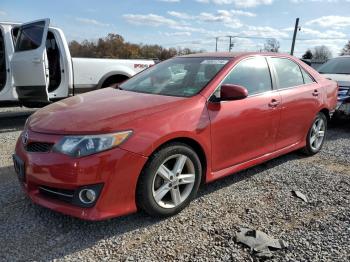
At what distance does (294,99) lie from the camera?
14.8ft

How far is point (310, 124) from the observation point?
197 inches

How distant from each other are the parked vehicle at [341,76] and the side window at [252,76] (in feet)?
10.9

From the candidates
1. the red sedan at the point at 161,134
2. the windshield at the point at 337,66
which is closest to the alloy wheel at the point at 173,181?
the red sedan at the point at 161,134

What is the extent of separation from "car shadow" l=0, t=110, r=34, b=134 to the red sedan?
3.61 meters

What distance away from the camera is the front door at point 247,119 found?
3553mm

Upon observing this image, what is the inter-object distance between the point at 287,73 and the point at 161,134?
95.3 inches

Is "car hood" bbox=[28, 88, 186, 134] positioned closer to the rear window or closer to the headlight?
the headlight

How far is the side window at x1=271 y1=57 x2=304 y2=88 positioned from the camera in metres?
4.49

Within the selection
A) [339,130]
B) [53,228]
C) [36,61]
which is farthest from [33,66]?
[339,130]

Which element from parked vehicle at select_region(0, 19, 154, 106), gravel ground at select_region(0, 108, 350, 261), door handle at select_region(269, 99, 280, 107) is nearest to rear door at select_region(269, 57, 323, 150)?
door handle at select_region(269, 99, 280, 107)

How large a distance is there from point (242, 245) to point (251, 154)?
1.36 meters

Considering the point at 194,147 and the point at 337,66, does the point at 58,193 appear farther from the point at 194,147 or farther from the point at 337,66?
the point at 337,66

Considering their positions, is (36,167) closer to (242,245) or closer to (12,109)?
(242,245)

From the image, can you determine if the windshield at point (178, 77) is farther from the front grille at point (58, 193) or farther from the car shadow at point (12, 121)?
the car shadow at point (12, 121)
